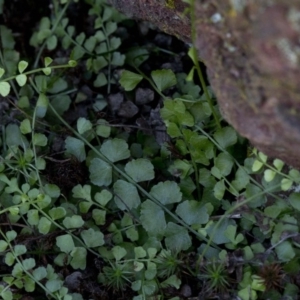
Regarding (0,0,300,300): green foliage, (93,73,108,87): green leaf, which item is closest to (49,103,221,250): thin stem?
(0,0,300,300): green foliage

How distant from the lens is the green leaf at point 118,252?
4.68ft

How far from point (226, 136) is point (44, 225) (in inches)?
21.7

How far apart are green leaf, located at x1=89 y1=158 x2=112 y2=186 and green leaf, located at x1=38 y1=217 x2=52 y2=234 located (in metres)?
0.17

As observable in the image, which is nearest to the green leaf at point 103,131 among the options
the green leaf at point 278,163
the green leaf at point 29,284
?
the green leaf at point 29,284

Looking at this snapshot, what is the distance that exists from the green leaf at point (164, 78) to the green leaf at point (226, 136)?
0.23m

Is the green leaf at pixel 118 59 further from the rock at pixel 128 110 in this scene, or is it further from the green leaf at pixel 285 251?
the green leaf at pixel 285 251

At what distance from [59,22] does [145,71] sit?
0.35 m

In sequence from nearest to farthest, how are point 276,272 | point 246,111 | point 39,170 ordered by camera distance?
point 246,111 → point 276,272 → point 39,170

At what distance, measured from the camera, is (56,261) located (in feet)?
4.92

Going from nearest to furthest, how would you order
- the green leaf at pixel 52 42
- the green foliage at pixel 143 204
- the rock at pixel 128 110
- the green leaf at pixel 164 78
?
the green foliage at pixel 143 204 → the green leaf at pixel 164 78 → the rock at pixel 128 110 → the green leaf at pixel 52 42

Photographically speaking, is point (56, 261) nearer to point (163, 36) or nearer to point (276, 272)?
point (276, 272)

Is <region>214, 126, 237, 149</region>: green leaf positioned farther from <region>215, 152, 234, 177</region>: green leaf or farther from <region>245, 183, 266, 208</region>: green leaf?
<region>245, 183, 266, 208</region>: green leaf

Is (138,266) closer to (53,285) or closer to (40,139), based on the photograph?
(53,285)

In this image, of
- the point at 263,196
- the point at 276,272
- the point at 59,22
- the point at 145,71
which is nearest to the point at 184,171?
the point at 263,196
